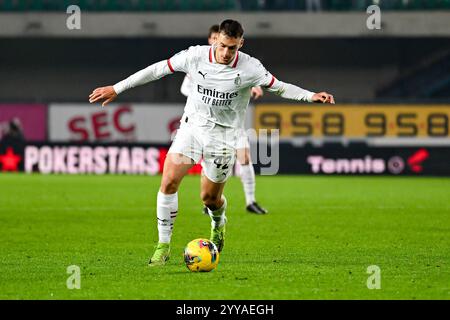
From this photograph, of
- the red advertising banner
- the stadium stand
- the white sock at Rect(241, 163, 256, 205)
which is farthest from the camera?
the stadium stand

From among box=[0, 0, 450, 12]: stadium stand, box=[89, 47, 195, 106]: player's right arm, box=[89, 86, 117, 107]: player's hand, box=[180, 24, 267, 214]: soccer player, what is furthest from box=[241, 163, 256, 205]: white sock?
box=[0, 0, 450, 12]: stadium stand

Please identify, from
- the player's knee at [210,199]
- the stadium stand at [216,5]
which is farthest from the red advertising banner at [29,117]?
the player's knee at [210,199]

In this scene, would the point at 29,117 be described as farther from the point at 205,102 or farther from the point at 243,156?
the point at 205,102

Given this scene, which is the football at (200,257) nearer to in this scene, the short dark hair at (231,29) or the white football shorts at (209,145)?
the white football shorts at (209,145)

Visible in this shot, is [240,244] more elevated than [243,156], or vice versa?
[243,156]

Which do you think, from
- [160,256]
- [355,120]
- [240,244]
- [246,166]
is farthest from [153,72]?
[355,120]

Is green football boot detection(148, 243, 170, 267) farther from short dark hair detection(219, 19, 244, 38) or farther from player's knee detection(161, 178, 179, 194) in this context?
short dark hair detection(219, 19, 244, 38)

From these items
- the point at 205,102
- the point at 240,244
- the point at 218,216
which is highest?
the point at 205,102

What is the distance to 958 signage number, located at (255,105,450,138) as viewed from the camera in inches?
1117

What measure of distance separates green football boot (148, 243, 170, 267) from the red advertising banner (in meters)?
20.9

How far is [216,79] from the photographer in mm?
9273

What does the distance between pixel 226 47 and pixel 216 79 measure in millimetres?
394

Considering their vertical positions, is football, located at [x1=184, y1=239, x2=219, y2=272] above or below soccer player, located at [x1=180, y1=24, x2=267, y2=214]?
below
